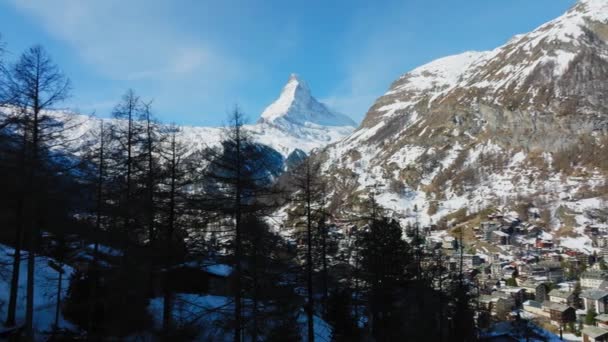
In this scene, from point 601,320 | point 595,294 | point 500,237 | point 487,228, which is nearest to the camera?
point 601,320

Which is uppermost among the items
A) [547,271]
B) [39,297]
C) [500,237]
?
[39,297]

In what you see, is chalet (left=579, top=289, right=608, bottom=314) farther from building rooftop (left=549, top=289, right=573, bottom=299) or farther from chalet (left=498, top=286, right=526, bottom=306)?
chalet (left=498, top=286, right=526, bottom=306)

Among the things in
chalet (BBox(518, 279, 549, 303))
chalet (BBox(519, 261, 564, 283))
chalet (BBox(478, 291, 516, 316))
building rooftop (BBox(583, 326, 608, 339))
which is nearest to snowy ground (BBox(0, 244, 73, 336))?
building rooftop (BBox(583, 326, 608, 339))

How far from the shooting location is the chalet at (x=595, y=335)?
55.3 metres

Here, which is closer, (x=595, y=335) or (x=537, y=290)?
(x=595, y=335)

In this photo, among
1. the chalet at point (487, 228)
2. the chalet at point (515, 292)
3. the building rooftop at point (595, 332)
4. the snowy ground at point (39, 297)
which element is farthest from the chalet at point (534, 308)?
the snowy ground at point (39, 297)

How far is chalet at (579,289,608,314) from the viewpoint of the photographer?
7144 centimetres

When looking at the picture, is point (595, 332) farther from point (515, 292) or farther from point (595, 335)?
point (515, 292)

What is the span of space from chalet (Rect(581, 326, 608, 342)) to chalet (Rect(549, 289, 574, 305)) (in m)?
20.6

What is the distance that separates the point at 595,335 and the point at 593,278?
1425 inches

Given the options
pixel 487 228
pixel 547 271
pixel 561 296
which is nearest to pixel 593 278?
pixel 561 296

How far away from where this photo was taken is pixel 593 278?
280ft

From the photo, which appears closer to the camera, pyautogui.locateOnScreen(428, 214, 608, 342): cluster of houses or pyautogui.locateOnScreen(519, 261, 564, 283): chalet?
pyautogui.locateOnScreen(428, 214, 608, 342): cluster of houses

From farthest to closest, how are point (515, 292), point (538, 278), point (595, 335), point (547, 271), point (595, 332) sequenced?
1. point (547, 271)
2. point (538, 278)
3. point (515, 292)
4. point (595, 332)
5. point (595, 335)
